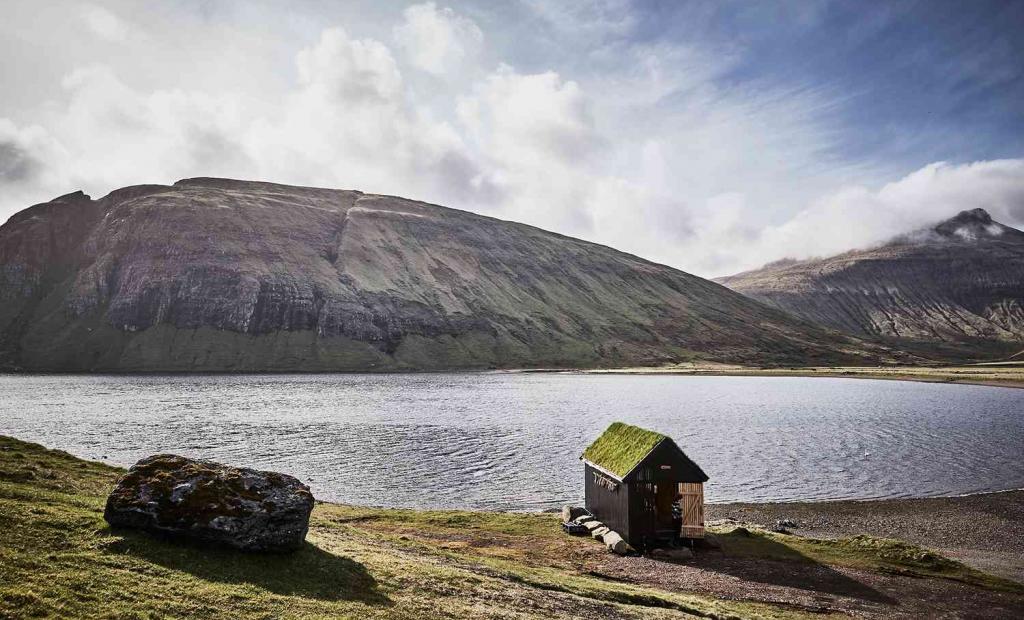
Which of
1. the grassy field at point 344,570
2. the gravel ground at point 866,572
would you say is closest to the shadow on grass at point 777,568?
the gravel ground at point 866,572

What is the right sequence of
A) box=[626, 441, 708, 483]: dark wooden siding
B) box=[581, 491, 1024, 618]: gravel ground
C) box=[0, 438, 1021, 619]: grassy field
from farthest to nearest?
box=[626, 441, 708, 483]: dark wooden siding → box=[581, 491, 1024, 618]: gravel ground → box=[0, 438, 1021, 619]: grassy field

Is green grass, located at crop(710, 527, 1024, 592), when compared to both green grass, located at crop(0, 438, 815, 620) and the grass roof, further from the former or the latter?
green grass, located at crop(0, 438, 815, 620)

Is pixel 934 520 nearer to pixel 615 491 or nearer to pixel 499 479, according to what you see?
pixel 615 491

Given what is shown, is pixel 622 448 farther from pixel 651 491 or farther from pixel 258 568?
pixel 258 568

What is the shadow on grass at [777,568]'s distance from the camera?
95.8 feet

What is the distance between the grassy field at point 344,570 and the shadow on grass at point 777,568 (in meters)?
0.20

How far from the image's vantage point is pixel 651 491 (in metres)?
35.5

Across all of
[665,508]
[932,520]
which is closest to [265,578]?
[665,508]

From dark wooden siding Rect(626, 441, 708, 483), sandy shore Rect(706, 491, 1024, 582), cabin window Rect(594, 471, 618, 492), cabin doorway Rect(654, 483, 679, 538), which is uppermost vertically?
dark wooden siding Rect(626, 441, 708, 483)

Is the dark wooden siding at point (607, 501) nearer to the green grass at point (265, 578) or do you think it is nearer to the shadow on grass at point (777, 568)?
the shadow on grass at point (777, 568)

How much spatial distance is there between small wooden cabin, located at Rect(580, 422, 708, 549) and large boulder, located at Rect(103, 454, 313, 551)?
19.4 m

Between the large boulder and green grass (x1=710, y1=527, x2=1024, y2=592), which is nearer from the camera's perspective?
the large boulder

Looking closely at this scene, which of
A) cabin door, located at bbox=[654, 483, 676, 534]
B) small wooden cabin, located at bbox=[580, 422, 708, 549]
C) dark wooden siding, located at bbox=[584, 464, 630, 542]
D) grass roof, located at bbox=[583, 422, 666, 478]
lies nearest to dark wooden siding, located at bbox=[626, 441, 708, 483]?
small wooden cabin, located at bbox=[580, 422, 708, 549]

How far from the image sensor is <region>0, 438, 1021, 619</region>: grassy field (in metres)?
15.7
